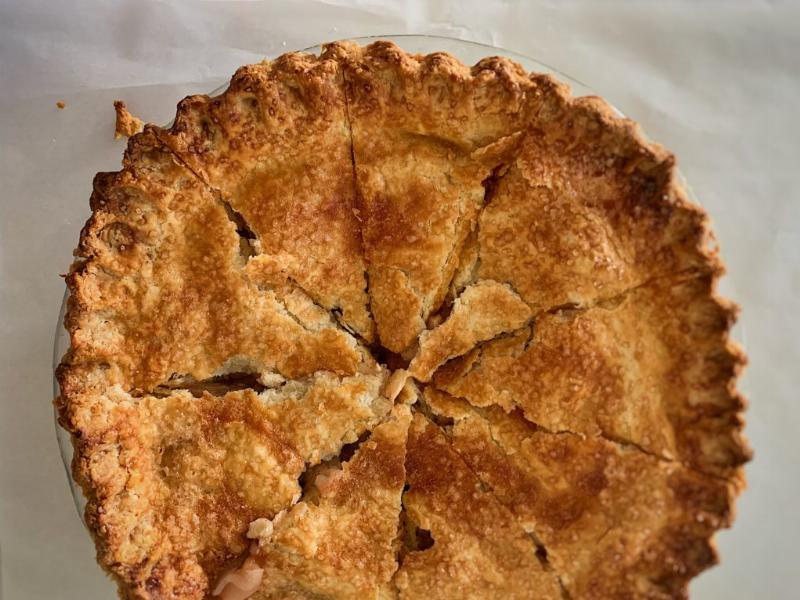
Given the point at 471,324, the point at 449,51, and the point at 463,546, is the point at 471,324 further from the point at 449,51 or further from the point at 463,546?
the point at 449,51

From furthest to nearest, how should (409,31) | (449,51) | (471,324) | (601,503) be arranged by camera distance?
(409,31) < (449,51) < (471,324) < (601,503)

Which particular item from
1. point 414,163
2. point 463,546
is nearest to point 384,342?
point 414,163

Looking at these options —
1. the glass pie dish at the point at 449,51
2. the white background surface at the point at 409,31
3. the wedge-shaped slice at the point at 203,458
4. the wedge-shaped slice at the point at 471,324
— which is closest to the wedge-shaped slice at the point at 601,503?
the wedge-shaped slice at the point at 471,324

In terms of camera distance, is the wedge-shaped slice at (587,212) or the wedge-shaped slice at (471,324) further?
the wedge-shaped slice at (471,324)

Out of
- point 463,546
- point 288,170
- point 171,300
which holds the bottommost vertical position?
point 463,546

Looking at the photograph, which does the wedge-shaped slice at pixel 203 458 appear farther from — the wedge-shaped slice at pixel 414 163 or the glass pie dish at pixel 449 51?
the glass pie dish at pixel 449 51

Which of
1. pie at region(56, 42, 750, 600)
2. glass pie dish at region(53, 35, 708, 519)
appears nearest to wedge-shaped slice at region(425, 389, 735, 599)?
pie at region(56, 42, 750, 600)

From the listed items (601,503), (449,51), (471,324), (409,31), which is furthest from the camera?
(409,31)
